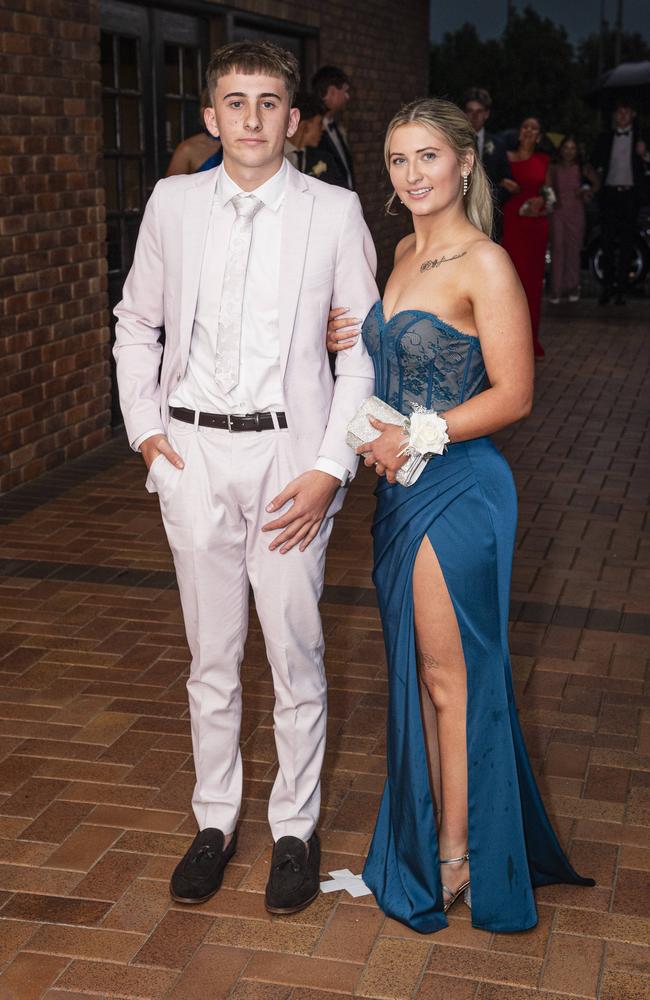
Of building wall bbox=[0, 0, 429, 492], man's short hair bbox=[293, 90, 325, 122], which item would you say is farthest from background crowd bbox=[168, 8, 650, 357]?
building wall bbox=[0, 0, 429, 492]

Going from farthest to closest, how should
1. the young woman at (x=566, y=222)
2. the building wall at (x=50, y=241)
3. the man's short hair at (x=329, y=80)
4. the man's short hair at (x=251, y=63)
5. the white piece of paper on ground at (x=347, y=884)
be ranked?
the young woman at (x=566, y=222) < the man's short hair at (x=329, y=80) < the building wall at (x=50, y=241) < the white piece of paper on ground at (x=347, y=884) < the man's short hair at (x=251, y=63)

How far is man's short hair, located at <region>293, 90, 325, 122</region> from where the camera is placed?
714cm

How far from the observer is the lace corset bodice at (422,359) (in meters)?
3.00

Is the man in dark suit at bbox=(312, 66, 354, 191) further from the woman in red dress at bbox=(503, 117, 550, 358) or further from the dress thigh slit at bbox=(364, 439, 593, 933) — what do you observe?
the dress thigh slit at bbox=(364, 439, 593, 933)

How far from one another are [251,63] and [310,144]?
476cm

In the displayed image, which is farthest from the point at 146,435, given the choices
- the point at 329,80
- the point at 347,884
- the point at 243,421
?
the point at 329,80

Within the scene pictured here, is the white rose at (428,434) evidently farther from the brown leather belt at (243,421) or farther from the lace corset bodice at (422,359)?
the brown leather belt at (243,421)

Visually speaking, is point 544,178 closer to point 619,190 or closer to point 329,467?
point 619,190

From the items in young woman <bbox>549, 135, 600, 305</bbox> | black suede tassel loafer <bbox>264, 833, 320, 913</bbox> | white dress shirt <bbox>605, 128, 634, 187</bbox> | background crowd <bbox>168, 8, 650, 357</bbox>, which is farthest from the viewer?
young woman <bbox>549, 135, 600, 305</bbox>

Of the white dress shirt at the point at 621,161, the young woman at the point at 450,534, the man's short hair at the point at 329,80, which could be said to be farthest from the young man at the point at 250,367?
the white dress shirt at the point at 621,161

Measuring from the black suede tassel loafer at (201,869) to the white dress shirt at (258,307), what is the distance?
1.05 m

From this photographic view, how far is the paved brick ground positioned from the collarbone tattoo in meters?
1.59

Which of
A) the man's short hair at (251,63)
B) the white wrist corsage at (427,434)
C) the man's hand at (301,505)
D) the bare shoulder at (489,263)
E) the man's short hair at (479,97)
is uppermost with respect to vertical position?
the man's short hair at (479,97)

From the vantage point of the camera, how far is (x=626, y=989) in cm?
295
